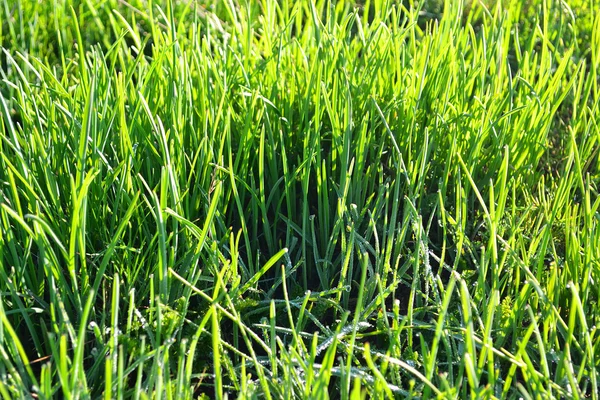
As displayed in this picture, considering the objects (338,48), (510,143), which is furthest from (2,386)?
(510,143)

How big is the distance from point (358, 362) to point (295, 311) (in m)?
0.16

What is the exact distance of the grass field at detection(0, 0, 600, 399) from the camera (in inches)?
35.0

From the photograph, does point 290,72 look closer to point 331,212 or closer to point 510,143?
point 331,212

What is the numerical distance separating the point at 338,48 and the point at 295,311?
50 centimetres

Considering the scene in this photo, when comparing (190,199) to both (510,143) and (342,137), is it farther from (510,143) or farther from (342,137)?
(510,143)

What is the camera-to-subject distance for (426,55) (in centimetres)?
127

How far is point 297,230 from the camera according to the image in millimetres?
1165

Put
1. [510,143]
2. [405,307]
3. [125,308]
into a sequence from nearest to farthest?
[125,308] < [405,307] < [510,143]

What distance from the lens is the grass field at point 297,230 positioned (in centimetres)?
89

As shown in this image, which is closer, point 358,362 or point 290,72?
point 358,362

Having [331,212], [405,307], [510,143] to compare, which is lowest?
[405,307]

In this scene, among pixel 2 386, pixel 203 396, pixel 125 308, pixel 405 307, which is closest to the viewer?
pixel 2 386

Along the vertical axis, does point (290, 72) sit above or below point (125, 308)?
above

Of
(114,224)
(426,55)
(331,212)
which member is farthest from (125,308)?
(426,55)
